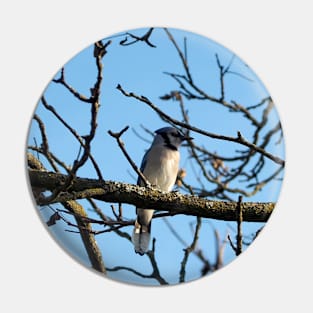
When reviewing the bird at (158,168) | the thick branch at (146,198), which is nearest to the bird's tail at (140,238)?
the bird at (158,168)

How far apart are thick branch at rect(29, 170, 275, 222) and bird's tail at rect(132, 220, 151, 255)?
102 mm

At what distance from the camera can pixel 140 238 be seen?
155 cm

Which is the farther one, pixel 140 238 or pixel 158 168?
pixel 158 168

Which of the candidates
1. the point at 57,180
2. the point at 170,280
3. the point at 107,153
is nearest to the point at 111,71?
the point at 107,153

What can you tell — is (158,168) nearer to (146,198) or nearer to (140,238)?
(146,198)

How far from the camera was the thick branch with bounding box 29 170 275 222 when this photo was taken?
1605mm

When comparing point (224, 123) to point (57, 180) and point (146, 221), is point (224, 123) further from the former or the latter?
point (57, 180)

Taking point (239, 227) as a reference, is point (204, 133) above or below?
above

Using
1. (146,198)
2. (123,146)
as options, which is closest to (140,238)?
(146,198)

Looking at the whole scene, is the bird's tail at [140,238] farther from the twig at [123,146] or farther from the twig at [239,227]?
the twig at [239,227]

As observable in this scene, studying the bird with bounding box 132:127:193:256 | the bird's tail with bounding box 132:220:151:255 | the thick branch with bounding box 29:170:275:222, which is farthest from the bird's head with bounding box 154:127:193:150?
the bird's tail with bounding box 132:220:151:255

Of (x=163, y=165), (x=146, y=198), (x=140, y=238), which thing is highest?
(x=163, y=165)

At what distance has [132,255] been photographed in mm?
1586

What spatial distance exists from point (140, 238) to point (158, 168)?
246 millimetres
